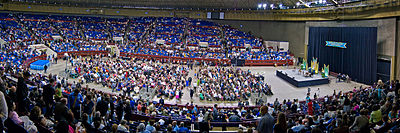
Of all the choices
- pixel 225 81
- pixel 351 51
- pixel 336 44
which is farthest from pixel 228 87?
pixel 336 44

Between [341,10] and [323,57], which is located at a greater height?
[341,10]

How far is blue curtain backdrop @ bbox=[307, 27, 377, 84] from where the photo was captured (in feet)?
103

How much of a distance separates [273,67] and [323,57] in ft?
22.3

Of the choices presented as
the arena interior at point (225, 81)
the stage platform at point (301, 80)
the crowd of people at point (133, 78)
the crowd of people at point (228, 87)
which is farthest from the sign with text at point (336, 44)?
the crowd of people at point (133, 78)

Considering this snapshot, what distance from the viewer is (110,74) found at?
2948cm

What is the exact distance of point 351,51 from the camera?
34562mm

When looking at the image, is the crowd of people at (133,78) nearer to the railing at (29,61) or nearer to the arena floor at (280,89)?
the arena floor at (280,89)

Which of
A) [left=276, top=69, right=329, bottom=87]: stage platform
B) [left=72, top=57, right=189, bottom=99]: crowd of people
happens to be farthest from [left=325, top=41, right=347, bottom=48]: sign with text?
[left=72, top=57, right=189, bottom=99]: crowd of people

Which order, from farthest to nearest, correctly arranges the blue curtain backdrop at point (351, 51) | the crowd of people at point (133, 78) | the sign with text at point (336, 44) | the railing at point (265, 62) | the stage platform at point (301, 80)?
the railing at point (265, 62) → the sign with text at point (336, 44) → the blue curtain backdrop at point (351, 51) → the stage platform at point (301, 80) → the crowd of people at point (133, 78)

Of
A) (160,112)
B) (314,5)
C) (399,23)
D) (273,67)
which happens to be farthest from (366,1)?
(160,112)

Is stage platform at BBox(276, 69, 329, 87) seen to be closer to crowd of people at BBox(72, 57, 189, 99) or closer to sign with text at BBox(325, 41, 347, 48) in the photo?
sign with text at BBox(325, 41, 347, 48)

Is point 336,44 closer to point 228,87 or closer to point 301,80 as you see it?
point 301,80

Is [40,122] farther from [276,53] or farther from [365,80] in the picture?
[276,53]

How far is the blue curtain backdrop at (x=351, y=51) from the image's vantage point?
103 ft
